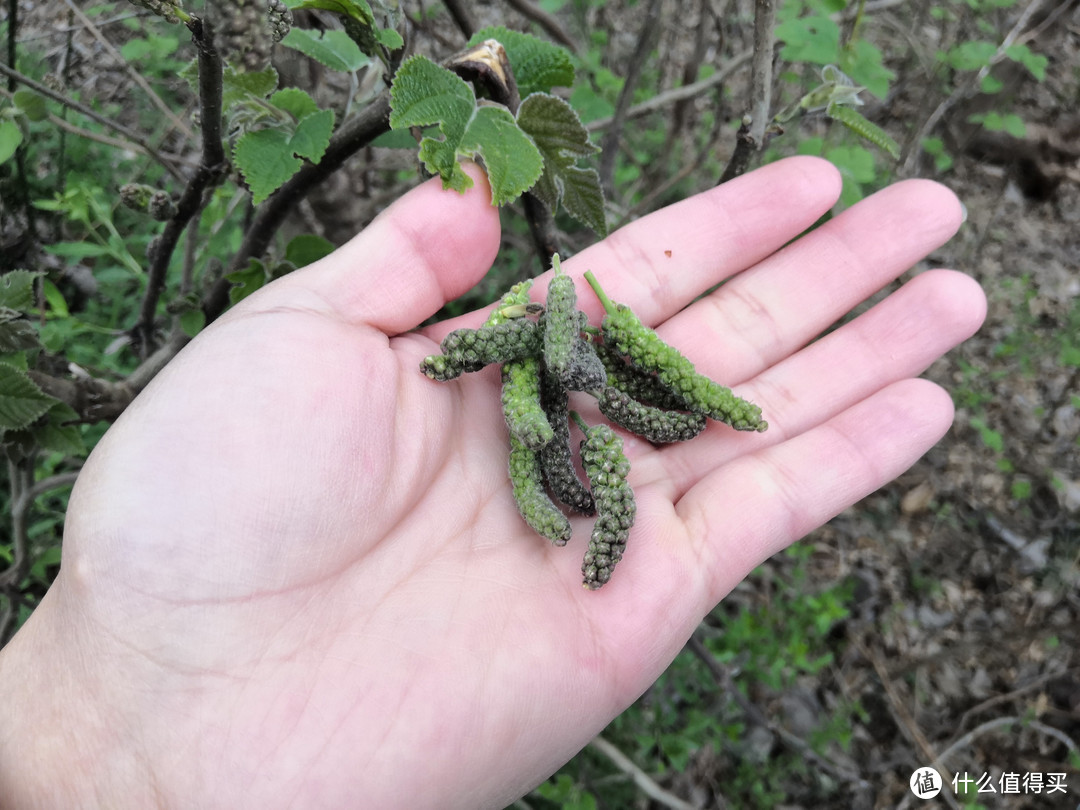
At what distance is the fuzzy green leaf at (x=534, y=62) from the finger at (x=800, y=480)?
1.02 meters

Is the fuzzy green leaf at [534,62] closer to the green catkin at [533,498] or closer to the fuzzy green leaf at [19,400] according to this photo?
the green catkin at [533,498]

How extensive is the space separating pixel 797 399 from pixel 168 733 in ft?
5.51

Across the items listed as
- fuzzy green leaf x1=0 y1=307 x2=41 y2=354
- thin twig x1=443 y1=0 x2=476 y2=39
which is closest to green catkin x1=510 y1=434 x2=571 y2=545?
fuzzy green leaf x1=0 y1=307 x2=41 y2=354

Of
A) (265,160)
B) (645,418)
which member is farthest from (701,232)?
(265,160)

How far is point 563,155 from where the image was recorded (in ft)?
5.46

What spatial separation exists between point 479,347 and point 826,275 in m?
1.13

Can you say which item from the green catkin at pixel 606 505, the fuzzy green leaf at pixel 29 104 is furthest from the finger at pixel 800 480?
the fuzzy green leaf at pixel 29 104

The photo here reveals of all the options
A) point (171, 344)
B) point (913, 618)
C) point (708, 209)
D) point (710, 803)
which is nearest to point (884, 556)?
point (913, 618)

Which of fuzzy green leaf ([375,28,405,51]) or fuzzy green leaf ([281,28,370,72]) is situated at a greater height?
fuzzy green leaf ([375,28,405,51])

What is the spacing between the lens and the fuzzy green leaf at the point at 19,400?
4.93 ft

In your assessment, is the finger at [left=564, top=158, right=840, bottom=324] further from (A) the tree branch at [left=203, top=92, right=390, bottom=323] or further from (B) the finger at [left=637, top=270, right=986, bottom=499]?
(A) the tree branch at [left=203, top=92, right=390, bottom=323]

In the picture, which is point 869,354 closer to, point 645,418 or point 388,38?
point 645,418

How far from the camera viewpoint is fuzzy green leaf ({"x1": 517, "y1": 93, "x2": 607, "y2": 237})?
1.60 meters

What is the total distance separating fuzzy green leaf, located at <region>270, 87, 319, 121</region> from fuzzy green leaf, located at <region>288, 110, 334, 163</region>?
0.33 ft
